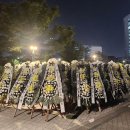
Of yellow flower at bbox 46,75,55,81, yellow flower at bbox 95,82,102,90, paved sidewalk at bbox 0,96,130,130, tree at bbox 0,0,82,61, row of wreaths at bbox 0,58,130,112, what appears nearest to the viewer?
paved sidewalk at bbox 0,96,130,130

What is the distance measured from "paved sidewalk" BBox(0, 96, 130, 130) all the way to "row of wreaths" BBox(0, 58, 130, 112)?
52 cm

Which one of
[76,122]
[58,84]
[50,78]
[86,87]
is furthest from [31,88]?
[76,122]

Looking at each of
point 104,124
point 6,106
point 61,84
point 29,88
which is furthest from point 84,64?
point 6,106

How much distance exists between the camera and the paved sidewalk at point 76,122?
26.1 ft

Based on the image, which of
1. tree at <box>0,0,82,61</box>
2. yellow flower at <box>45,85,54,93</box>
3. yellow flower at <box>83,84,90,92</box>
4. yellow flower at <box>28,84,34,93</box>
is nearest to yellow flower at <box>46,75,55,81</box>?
yellow flower at <box>45,85,54,93</box>

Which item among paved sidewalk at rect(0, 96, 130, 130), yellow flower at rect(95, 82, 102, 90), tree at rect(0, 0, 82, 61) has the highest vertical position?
tree at rect(0, 0, 82, 61)

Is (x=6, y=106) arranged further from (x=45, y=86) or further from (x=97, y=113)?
(x=97, y=113)

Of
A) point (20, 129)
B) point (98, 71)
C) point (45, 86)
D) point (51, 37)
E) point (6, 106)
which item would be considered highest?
point (51, 37)

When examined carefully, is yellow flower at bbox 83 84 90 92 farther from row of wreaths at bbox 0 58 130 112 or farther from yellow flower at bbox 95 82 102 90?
yellow flower at bbox 95 82 102 90

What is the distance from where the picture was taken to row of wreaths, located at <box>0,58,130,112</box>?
368 inches

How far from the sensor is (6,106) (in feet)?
37.7

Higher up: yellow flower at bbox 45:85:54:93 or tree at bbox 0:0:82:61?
tree at bbox 0:0:82:61

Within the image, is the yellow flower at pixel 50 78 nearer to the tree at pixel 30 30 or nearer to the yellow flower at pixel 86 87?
the yellow flower at pixel 86 87

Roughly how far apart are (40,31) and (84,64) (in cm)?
1279
